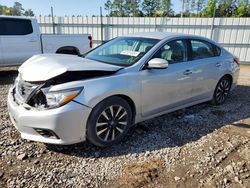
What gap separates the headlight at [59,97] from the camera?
2723mm

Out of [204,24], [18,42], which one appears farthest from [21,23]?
[204,24]

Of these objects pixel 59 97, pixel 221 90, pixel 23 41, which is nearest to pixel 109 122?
pixel 59 97

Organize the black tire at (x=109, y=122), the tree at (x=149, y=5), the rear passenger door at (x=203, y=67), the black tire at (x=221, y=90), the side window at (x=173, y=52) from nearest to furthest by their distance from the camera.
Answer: the black tire at (x=109, y=122) < the side window at (x=173, y=52) < the rear passenger door at (x=203, y=67) < the black tire at (x=221, y=90) < the tree at (x=149, y=5)

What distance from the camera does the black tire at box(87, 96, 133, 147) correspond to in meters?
2.99

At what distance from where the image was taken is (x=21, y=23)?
7434mm

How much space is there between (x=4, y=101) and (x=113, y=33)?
8.12 metres

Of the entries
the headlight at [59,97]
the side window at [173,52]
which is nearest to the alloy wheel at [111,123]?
the headlight at [59,97]

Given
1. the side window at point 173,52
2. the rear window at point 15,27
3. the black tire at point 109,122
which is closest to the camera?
Answer: the black tire at point 109,122

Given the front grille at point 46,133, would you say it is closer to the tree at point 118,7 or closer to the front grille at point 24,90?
the front grille at point 24,90

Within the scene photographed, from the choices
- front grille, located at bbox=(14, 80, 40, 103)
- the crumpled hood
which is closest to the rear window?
the crumpled hood

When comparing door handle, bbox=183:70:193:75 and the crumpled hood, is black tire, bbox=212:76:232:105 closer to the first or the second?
door handle, bbox=183:70:193:75

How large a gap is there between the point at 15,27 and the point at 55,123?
19.2 feet

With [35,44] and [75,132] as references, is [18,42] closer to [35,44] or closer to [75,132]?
[35,44]

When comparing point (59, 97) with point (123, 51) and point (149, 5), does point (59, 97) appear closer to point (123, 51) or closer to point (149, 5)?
point (123, 51)
